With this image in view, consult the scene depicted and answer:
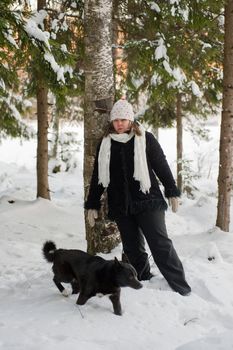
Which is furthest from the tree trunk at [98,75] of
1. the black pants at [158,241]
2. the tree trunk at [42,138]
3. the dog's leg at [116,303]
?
the tree trunk at [42,138]

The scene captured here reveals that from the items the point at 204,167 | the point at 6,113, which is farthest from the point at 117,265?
the point at 204,167

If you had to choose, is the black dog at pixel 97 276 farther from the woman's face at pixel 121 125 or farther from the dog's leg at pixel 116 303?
the woman's face at pixel 121 125

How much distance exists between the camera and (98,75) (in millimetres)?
6004

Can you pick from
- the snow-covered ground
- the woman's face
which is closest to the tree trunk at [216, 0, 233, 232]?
the snow-covered ground

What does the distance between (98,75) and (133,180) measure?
1.86 meters

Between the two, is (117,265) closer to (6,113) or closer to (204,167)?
(6,113)

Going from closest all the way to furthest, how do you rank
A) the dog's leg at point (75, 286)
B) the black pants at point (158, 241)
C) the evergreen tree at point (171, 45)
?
the dog's leg at point (75, 286), the black pants at point (158, 241), the evergreen tree at point (171, 45)

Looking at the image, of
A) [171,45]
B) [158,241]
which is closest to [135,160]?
[158,241]

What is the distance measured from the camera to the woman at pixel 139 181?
16.0ft

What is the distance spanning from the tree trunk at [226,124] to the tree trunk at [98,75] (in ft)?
10.1

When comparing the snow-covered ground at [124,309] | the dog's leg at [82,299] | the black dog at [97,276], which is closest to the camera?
the snow-covered ground at [124,309]

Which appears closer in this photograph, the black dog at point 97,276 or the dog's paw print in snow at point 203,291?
the black dog at point 97,276

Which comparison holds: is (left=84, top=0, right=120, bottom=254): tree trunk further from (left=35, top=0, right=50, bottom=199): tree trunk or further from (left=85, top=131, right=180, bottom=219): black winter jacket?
(left=35, top=0, right=50, bottom=199): tree trunk

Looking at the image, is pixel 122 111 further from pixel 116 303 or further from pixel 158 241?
pixel 116 303
